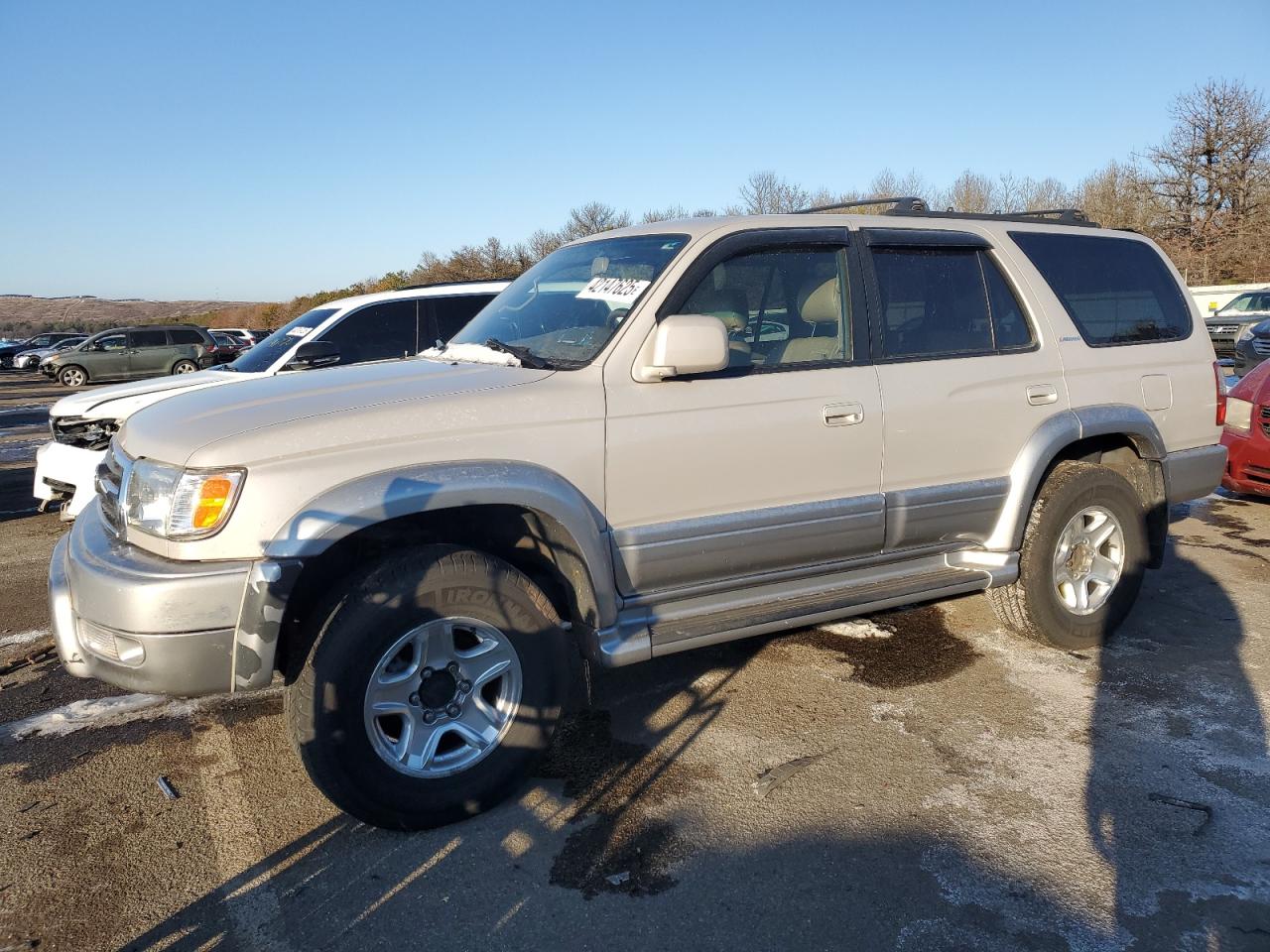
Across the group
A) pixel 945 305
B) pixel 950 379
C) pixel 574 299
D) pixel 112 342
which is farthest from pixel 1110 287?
pixel 112 342

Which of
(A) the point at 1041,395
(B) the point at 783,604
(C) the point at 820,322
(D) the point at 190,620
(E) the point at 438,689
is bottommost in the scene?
(E) the point at 438,689

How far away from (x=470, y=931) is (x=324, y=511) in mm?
1280

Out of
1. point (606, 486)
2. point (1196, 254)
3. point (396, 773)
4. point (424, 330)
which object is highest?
point (1196, 254)

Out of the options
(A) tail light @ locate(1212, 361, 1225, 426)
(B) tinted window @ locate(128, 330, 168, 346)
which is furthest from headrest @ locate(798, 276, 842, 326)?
(B) tinted window @ locate(128, 330, 168, 346)

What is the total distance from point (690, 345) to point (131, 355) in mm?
27031

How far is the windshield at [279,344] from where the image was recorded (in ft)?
26.0

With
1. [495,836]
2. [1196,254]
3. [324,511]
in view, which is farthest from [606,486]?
[1196,254]

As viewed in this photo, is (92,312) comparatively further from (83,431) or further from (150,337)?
(83,431)

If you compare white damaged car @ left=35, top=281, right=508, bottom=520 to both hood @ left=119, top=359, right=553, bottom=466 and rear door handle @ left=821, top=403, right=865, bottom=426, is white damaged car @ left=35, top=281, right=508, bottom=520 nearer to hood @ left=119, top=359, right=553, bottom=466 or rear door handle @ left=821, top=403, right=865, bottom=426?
hood @ left=119, top=359, right=553, bottom=466

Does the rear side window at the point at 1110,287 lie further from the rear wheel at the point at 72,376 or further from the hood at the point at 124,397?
the rear wheel at the point at 72,376

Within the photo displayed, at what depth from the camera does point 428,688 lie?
3086 millimetres

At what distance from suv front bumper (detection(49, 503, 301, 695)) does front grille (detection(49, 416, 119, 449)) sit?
4577 mm

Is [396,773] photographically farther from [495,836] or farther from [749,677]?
[749,677]

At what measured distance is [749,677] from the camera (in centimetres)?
430
